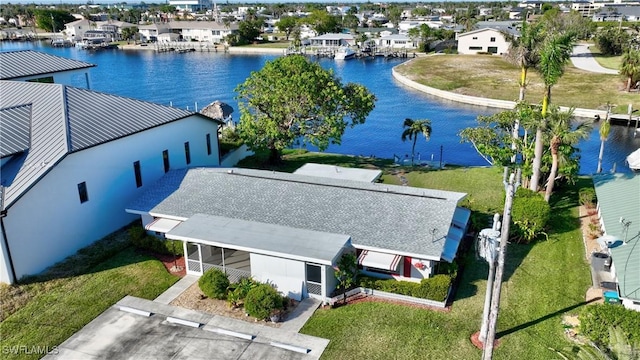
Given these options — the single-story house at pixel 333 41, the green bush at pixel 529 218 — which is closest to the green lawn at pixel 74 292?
the green bush at pixel 529 218

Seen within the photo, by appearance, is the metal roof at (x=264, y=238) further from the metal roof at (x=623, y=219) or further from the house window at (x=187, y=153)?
the metal roof at (x=623, y=219)

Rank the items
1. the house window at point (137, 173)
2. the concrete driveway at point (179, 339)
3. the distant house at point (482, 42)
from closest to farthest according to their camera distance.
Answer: the concrete driveway at point (179, 339) < the house window at point (137, 173) < the distant house at point (482, 42)

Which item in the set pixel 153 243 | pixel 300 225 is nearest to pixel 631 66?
pixel 300 225

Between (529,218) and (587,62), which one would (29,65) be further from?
(587,62)

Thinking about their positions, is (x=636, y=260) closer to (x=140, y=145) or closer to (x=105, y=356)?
(x=105, y=356)

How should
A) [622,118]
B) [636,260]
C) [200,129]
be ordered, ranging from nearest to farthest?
[636,260] < [200,129] < [622,118]

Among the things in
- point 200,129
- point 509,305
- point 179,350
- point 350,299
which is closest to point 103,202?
point 200,129
